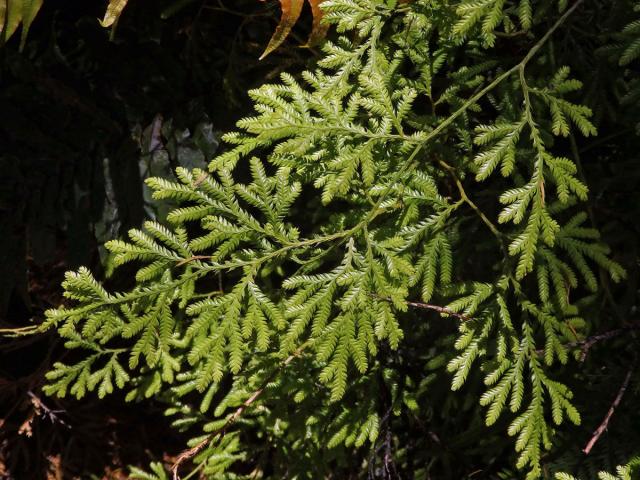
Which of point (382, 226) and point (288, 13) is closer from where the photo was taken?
point (288, 13)

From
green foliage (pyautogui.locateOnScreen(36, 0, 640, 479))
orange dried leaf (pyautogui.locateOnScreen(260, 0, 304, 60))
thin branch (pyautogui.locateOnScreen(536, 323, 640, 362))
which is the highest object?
orange dried leaf (pyautogui.locateOnScreen(260, 0, 304, 60))

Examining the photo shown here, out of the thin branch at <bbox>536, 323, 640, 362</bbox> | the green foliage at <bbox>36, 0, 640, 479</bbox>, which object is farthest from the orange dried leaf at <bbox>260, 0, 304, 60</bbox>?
the thin branch at <bbox>536, 323, 640, 362</bbox>

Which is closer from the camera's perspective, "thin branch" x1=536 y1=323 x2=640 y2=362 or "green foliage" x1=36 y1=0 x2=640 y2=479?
"green foliage" x1=36 y1=0 x2=640 y2=479

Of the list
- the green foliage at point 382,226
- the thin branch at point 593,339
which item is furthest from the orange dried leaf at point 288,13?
the thin branch at point 593,339

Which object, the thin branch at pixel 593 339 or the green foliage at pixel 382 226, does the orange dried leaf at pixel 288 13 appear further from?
the thin branch at pixel 593 339

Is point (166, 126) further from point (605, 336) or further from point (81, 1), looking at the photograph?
point (605, 336)

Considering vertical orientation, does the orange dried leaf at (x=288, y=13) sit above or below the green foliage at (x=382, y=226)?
above

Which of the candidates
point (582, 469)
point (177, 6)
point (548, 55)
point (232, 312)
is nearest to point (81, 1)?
point (177, 6)

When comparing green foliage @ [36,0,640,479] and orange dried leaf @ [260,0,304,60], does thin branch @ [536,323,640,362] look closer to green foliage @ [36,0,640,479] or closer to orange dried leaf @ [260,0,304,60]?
green foliage @ [36,0,640,479]

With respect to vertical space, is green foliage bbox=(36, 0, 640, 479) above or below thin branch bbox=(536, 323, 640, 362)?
above

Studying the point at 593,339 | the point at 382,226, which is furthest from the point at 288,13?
the point at 593,339

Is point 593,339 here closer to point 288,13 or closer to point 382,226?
point 382,226
